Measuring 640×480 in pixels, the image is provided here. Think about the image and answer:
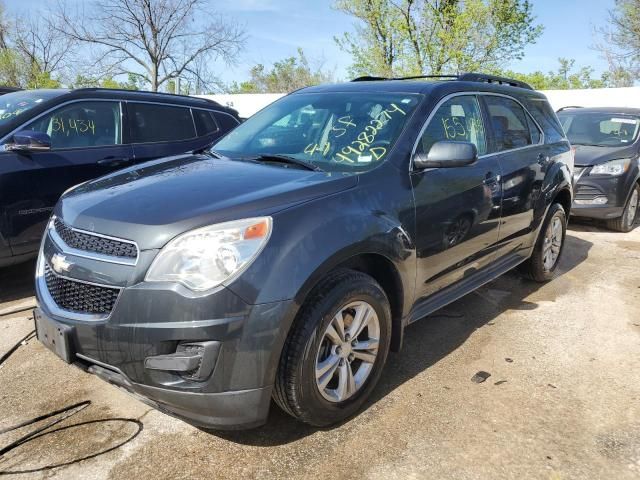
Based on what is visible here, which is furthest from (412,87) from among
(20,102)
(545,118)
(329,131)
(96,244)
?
(20,102)

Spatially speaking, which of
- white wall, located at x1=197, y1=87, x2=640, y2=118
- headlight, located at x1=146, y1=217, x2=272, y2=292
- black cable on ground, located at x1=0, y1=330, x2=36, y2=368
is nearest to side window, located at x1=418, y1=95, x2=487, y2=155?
headlight, located at x1=146, y1=217, x2=272, y2=292

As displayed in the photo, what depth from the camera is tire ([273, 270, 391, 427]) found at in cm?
234

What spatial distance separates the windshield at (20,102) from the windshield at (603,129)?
7.35 meters

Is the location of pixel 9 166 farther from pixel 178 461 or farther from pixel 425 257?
pixel 425 257

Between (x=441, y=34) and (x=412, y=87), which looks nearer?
(x=412, y=87)

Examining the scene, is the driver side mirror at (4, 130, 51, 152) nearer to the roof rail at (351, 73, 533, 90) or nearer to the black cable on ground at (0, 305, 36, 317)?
the black cable on ground at (0, 305, 36, 317)

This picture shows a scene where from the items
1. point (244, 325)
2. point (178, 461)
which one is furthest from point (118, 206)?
point (178, 461)

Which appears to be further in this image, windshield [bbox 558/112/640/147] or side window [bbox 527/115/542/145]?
windshield [bbox 558/112/640/147]

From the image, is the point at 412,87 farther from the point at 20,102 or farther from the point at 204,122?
the point at 20,102

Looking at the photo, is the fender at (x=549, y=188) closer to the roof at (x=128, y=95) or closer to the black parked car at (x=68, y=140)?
the black parked car at (x=68, y=140)

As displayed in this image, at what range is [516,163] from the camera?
4020mm

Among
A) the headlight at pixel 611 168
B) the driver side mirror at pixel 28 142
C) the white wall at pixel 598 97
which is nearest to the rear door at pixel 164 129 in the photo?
the driver side mirror at pixel 28 142

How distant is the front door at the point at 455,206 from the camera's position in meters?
3.07

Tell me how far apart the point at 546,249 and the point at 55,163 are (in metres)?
4.47
